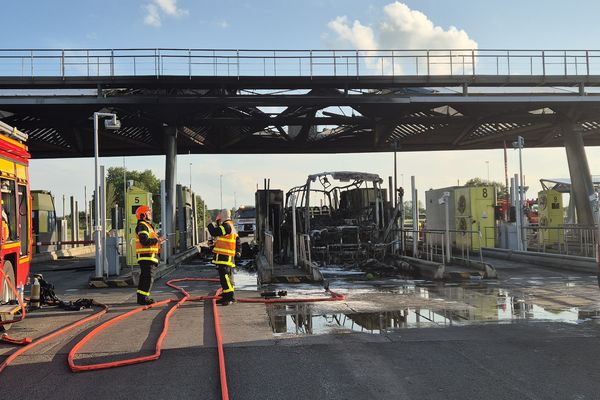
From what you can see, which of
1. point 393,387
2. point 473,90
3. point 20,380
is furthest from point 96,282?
point 473,90

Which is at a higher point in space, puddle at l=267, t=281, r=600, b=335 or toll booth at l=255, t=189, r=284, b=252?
toll booth at l=255, t=189, r=284, b=252

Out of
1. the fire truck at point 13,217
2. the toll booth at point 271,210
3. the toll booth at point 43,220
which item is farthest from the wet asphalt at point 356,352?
the toll booth at point 43,220

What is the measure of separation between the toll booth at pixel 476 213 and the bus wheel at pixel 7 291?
16064 mm

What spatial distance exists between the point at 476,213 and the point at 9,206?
55.2 ft

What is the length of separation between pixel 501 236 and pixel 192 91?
1488 cm

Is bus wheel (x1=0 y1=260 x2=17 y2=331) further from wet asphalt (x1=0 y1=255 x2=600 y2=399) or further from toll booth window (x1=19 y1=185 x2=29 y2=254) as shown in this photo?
toll booth window (x1=19 y1=185 x2=29 y2=254)

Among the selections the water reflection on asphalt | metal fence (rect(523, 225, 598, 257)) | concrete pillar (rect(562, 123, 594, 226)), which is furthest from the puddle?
concrete pillar (rect(562, 123, 594, 226))

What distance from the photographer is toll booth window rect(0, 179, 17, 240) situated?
796cm

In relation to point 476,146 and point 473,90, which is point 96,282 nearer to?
point 473,90

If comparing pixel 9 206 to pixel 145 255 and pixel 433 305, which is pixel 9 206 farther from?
pixel 433 305

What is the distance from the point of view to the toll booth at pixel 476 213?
67.7ft

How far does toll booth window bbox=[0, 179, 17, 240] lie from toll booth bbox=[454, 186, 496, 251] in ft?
52.5

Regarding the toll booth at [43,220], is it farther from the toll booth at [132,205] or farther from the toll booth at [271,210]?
the toll booth at [271,210]

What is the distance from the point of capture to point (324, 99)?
918 inches
